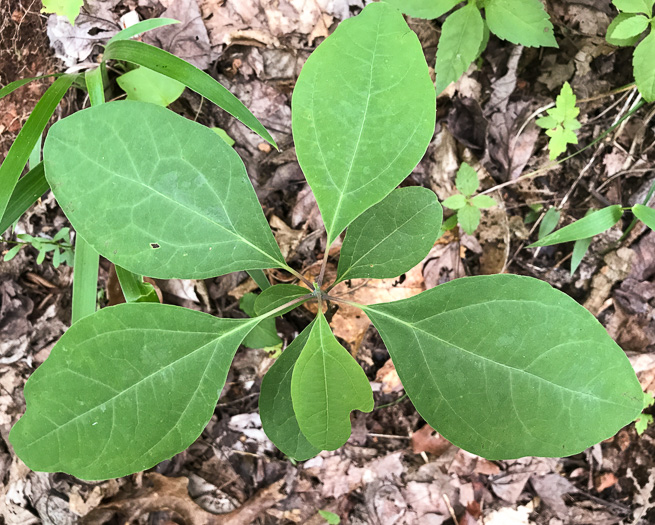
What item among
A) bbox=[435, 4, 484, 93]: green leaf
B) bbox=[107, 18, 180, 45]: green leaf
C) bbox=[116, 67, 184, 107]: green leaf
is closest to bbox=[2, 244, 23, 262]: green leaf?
bbox=[116, 67, 184, 107]: green leaf

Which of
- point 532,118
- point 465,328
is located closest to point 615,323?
point 532,118

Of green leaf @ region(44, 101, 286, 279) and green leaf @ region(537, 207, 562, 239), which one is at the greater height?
green leaf @ region(44, 101, 286, 279)

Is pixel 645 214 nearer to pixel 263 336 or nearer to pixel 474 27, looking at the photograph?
pixel 474 27

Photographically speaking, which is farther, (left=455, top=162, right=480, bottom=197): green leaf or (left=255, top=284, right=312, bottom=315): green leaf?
(left=455, top=162, right=480, bottom=197): green leaf

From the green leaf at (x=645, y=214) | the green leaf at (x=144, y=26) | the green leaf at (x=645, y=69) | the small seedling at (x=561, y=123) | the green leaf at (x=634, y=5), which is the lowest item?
the green leaf at (x=645, y=214)

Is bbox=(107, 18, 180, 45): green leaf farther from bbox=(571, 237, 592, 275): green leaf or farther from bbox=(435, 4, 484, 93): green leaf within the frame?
bbox=(571, 237, 592, 275): green leaf

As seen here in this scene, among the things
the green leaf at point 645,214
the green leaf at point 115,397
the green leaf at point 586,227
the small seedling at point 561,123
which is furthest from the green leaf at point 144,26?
the green leaf at point 645,214

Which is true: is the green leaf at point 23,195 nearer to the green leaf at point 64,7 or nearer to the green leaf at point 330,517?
the green leaf at point 64,7
